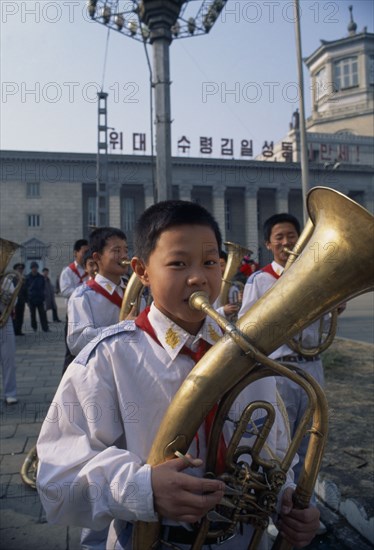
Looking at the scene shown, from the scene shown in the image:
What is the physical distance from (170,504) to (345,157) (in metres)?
43.7

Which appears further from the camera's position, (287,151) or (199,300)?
(287,151)

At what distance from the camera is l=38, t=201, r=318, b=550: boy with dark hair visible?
44.9 inches

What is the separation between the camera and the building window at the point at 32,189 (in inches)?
1398

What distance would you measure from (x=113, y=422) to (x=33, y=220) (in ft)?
121

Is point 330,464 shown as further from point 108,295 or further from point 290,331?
point 290,331

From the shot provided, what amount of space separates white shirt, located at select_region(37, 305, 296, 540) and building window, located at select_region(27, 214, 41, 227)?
36.5 meters

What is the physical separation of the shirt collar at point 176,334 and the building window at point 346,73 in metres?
50.7

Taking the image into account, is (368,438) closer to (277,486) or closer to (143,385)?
(277,486)

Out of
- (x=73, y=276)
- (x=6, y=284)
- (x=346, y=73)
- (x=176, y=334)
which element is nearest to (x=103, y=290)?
(x=176, y=334)

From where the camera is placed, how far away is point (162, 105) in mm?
5496

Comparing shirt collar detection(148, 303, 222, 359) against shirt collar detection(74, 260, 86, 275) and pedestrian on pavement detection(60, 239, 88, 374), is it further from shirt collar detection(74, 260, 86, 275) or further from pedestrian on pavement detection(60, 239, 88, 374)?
shirt collar detection(74, 260, 86, 275)

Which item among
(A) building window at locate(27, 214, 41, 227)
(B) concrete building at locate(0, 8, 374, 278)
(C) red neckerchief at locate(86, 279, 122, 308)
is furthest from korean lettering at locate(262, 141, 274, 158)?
(C) red neckerchief at locate(86, 279, 122, 308)

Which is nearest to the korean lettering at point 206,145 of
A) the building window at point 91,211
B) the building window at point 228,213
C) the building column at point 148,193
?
the building column at point 148,193

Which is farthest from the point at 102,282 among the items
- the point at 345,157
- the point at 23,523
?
the point at 345,157
